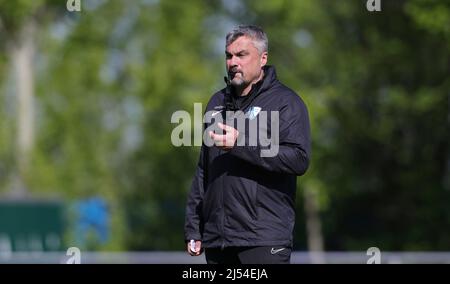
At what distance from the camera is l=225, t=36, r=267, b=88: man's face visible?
7188 millimetres

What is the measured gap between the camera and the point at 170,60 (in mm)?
33625

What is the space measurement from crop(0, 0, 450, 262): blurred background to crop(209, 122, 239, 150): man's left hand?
18967mm

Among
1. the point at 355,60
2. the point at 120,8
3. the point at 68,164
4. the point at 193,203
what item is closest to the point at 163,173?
the point at 68,164

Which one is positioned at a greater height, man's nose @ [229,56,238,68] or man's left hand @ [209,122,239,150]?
man's nose @ [229,56,238,68]

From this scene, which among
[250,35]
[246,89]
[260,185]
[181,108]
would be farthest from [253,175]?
[181,108]

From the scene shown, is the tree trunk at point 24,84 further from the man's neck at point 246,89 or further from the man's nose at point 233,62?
the man's nose at point 233,62

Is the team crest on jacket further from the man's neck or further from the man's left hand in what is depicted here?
the man's left hand

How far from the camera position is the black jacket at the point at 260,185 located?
7.15 metres

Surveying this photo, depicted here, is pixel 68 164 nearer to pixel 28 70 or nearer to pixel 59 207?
pixel 28 70

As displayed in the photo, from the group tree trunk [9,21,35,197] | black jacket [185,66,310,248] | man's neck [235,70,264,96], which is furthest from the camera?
tree trunk [9,21,35,197]

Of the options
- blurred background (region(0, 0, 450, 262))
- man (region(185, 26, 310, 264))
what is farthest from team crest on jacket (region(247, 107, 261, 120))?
blurred background (region(0, 0, 450, 262))

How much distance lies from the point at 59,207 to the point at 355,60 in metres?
8.22

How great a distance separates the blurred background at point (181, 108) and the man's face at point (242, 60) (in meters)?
18.8

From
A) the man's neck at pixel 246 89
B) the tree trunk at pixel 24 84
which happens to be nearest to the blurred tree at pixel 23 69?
the tree trunk at pixel 24 84
